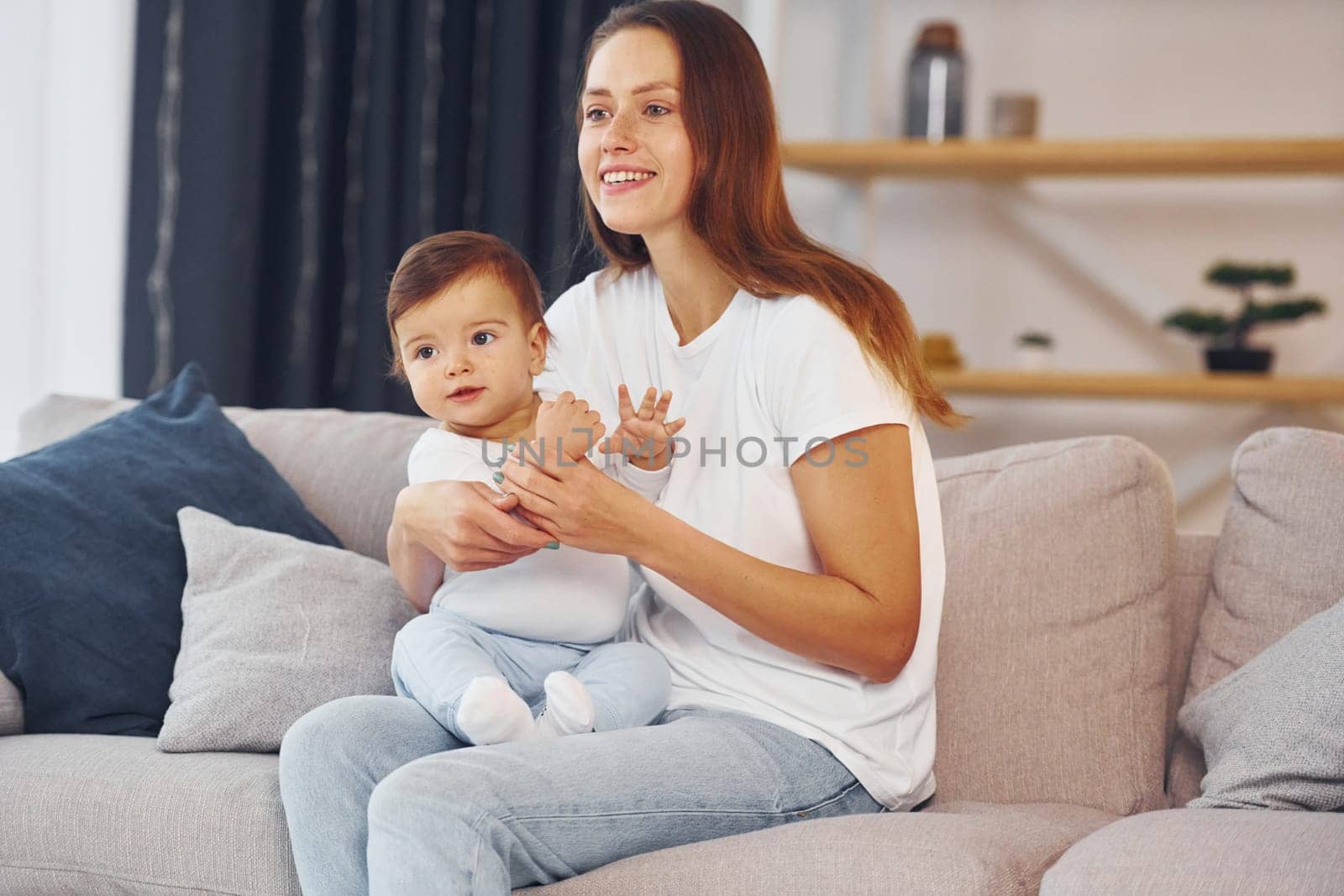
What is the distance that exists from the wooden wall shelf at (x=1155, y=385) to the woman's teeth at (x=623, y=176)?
6.21 feet

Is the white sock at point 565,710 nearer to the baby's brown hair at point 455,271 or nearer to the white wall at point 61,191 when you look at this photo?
the baby's brown hair at point 455,271

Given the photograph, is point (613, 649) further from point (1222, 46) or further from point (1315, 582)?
point (1222, 46)

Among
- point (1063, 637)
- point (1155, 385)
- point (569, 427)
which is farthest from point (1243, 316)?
point (569, 427)

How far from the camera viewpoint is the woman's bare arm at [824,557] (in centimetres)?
136

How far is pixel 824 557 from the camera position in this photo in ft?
4.70

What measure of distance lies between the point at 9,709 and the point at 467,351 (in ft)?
2.58

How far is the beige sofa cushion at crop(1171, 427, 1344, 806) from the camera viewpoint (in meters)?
1.68

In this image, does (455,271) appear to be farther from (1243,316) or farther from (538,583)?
(1243,316)

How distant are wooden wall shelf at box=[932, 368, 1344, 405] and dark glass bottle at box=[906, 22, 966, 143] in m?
0.63

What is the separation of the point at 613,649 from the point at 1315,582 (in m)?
0.87

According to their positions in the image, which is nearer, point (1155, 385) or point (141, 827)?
point (141, 827)

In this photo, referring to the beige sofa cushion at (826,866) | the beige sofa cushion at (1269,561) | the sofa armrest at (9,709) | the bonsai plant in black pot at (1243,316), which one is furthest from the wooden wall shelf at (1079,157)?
the beige sofa cushion at (826,866)

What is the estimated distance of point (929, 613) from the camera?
59.1 inches
